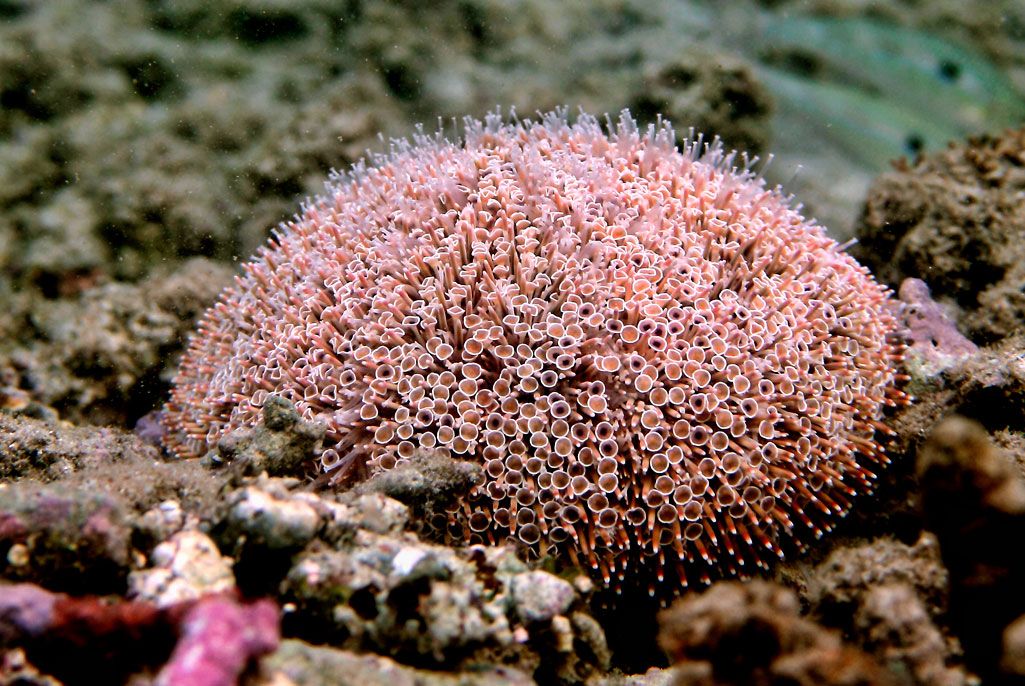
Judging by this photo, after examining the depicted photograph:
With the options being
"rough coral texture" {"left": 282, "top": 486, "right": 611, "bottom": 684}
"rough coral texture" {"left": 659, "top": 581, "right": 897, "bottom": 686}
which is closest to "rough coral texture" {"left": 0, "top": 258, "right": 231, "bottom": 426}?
"rough coral texture" {"left": 282, "top": 486, "right": 611, "bottom": 684}

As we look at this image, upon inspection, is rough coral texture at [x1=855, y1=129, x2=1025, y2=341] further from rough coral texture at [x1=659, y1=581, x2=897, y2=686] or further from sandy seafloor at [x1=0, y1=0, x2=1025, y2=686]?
rough coral texture at [x1=659, y1=581, x2=897, y2=686]

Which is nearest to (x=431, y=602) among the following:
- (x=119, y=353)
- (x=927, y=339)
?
(x=927, y=339)

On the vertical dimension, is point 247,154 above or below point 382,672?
above

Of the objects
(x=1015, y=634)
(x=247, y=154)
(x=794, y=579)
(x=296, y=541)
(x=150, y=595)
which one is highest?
(x=247, y=154)

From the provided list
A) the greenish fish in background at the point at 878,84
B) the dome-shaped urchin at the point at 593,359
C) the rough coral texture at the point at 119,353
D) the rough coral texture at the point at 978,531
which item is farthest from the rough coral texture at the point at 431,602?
the greenish fish in background at the point at 878,84

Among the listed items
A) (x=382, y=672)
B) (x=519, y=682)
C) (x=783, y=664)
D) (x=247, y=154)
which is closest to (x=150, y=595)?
(x=382, y=672)

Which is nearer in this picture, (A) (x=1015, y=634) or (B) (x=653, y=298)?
(A) (x=1015, y=634)

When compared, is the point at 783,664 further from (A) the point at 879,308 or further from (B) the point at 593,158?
(B) the point at 593,158
